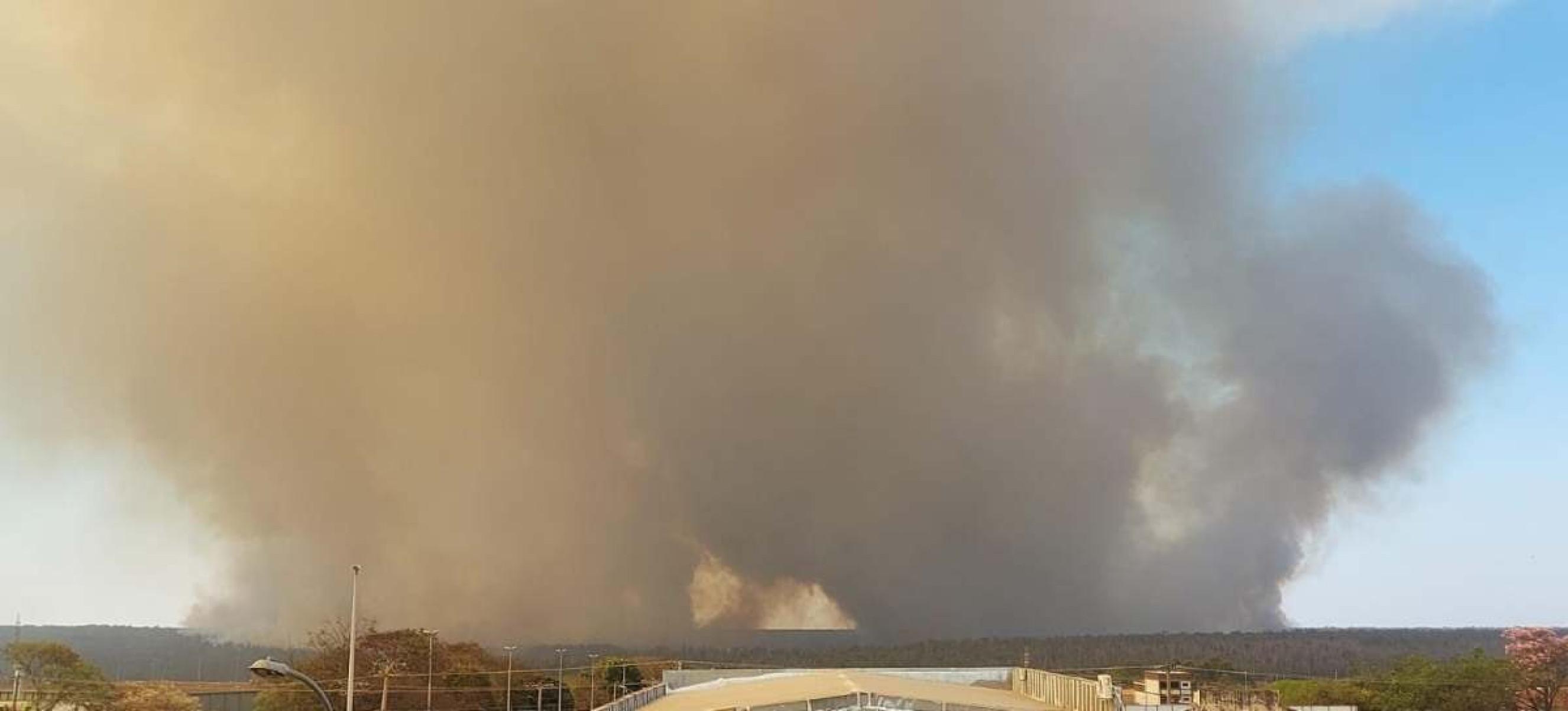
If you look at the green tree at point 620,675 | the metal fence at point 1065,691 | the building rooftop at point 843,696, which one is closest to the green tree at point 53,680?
the green tree at point 620,675

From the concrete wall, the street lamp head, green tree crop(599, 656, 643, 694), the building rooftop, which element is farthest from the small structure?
the street lamp head

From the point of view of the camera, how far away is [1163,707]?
79.9 metres

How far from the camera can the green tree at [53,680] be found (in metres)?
86.9

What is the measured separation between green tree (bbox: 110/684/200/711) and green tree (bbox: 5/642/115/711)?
51.9 inches

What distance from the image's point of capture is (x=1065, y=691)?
47625 mm

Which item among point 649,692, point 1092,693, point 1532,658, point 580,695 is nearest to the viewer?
point 1092,693

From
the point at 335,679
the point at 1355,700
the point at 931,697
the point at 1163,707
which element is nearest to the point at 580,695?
the point at 335,679

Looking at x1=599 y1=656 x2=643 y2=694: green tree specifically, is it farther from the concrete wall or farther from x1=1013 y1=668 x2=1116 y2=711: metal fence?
x1=1013 y1=668 x2=1116 y2=711: metal fence

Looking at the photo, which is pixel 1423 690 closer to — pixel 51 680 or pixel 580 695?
pixel 580 695

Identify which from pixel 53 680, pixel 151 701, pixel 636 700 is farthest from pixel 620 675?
pixel 636 700

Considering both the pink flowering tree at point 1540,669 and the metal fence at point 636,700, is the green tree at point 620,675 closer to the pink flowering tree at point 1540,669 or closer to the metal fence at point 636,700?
the metal fence at point 636,700

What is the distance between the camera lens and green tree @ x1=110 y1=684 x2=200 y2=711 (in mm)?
87625

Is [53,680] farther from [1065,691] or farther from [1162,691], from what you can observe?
[1162,691]

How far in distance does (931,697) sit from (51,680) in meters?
77.3
